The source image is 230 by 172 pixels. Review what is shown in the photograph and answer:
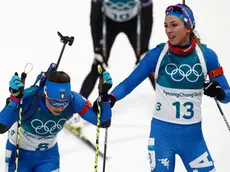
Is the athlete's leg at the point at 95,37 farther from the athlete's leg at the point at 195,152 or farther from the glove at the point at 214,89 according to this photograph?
the glove at the point at 214,89

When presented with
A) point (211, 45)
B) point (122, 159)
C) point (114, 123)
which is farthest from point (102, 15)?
point (211, 45)

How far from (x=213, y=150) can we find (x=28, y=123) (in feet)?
6.92

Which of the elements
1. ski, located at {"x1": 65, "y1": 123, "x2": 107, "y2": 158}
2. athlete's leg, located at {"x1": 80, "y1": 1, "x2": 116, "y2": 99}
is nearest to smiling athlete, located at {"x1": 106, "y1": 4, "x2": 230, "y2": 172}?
ski, located at {"x1": 65, "y1": 123, "x2": 107, "y2": 158}

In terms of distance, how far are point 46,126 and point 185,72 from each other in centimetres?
99

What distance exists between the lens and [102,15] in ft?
20.9

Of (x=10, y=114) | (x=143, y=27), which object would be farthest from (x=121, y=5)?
(x=10, y=114)

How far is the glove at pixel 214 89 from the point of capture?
13.6ft

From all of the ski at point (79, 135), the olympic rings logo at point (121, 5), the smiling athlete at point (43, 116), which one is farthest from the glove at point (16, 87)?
the olympic rings logo at point (121, 5)

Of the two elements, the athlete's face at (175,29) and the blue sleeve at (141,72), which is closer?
the athlete's face at (175,29)

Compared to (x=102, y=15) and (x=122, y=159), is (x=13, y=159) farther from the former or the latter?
(x=102, y=15)

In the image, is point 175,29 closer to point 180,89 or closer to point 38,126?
point 180,89

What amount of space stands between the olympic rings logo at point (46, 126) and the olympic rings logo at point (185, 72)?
795 mm

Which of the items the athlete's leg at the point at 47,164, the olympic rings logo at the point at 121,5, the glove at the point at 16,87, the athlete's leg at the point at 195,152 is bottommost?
the athlete's leg at the point at 47,164

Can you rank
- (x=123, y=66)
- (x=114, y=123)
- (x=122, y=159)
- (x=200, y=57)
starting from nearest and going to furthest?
1. (x=200, y=57)
2. (x=122, y=159)
3. (x=114, y=123)
4. (x=123, y=66)
